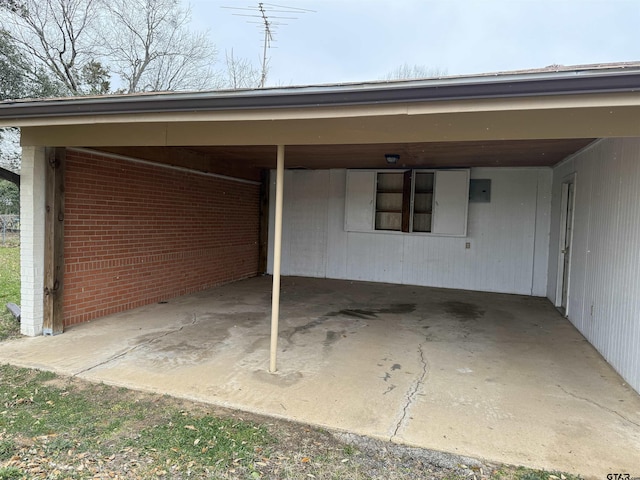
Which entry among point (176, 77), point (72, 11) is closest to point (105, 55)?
point (72, 11)

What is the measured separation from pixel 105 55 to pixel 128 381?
13.9m

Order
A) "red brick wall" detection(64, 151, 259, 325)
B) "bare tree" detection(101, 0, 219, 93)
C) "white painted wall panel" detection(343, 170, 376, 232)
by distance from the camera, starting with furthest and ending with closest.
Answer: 1. "bare tree" detection(101, 0, 219, 93)
2. "white painted wall panel" detection(343, 170, 376, 232)
3. "red brick wall" detection(64, 151, 259, 325)

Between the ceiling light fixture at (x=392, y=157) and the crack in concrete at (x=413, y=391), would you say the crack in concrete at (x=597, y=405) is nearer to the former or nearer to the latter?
the crack in concrete at (x=413, y=391)

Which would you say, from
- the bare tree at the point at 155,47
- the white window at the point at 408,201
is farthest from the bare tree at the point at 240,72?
the white window at the point at 408,201

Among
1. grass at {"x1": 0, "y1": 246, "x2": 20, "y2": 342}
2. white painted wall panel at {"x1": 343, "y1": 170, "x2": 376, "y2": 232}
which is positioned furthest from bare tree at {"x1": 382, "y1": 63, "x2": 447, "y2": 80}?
grass at {"x1": 0, "y1": 246, "x2": 20, "y2": 342}

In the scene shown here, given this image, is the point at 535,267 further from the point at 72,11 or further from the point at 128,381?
the point at 72,11

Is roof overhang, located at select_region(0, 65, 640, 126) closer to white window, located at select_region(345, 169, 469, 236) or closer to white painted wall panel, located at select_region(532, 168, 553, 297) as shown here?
white window, located at select_region(345, 169, 469, 236)

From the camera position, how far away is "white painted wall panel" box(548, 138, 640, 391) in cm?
364

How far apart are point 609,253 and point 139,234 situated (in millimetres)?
5792

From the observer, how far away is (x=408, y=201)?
8.46m

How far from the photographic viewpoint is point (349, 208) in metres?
9.02

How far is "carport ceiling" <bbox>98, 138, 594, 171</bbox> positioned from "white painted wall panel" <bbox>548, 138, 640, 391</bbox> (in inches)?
24.1

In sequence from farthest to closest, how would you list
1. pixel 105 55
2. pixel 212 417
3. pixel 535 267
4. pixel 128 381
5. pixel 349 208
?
pixel 105 55
pixel 349 208
pixel 535 267
pixel 128 381
pixel 212 417

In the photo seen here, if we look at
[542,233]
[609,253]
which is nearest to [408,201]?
[542,233]
